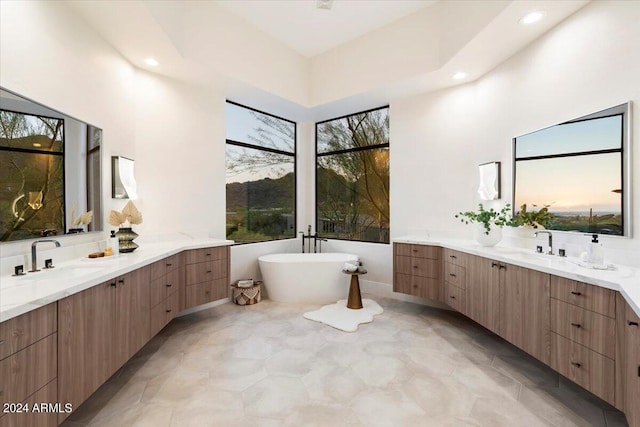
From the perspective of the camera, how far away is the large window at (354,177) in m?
4.77

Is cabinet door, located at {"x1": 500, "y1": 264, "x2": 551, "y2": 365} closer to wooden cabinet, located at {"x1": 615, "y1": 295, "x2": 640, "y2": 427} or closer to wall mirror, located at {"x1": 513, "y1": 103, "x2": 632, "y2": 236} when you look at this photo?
wooden cabinet, located at {"x1": 615, "y1": 295, "x2": 640, "y2": 427}

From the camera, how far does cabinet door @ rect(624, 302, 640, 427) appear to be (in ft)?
4.41

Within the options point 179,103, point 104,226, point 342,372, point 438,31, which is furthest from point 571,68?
point 104,226

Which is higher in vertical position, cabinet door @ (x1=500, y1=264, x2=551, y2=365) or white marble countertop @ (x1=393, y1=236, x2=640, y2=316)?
white marble countertop @ (x1=393, y1=236, x2=640, y2=316)

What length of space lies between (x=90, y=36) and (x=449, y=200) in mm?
→ 4241

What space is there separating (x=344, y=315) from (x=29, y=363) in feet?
9.49

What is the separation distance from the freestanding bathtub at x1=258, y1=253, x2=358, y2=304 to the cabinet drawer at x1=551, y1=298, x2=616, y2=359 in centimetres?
262

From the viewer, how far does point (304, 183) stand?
17.9 ft

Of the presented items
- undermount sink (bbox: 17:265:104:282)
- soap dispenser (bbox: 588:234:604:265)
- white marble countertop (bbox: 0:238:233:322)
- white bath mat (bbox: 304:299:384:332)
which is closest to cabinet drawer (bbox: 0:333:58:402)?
white marble countertop (bbox: 0:238:233:322)

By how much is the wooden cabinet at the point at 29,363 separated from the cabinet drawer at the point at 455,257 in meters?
3.25

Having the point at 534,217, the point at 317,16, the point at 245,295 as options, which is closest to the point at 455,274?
the point at 534,217

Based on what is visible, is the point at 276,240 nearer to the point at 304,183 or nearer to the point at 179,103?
the point at 304,183

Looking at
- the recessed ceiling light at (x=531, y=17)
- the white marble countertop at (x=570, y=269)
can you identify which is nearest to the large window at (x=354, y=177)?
the white marble countertop at (x=570, y=269)

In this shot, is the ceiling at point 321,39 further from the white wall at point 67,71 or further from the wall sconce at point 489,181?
the wall sconce at point 489,181
